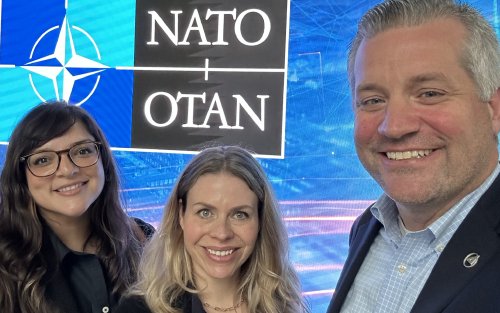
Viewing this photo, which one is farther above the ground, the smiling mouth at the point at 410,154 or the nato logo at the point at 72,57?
the nato logo at the point at 72,57

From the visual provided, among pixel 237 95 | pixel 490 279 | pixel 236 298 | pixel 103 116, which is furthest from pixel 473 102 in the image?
pixel 103 116

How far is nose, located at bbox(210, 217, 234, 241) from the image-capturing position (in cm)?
186

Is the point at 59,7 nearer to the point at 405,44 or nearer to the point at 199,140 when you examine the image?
the point at 199,140

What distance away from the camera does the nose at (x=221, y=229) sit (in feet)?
6.11

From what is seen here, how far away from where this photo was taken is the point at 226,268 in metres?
1.91

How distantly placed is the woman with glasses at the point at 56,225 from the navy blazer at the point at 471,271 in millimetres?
1454

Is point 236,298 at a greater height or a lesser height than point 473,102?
lesser

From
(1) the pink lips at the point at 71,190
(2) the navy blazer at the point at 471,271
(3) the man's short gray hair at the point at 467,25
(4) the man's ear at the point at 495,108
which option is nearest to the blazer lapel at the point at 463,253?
(2) the navy blazer at the point at 471,271

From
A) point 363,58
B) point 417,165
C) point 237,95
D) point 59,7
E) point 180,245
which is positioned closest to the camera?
point 417,165

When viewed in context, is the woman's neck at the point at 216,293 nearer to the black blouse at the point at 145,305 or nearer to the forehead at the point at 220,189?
the black blouse at the point at 145,305

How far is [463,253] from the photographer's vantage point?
1.17 m

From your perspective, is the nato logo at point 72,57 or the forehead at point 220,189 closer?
the forehead at point 220,189

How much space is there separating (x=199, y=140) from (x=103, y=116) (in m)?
0.67

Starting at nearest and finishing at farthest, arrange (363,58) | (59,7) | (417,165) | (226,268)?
(417,165) < (363,58) < (226,268) < (59,7)
